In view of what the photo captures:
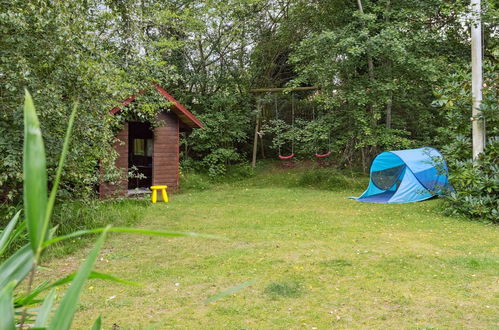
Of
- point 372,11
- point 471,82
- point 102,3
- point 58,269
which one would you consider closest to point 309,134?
point 372,11

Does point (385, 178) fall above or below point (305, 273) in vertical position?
above

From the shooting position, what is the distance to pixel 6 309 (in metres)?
0.64

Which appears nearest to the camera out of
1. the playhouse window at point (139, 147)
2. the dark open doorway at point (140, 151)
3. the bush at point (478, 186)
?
the bush at point (478, 186)

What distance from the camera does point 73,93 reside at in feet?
17.2

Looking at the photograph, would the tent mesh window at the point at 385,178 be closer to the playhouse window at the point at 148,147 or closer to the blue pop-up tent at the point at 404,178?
the blue pop-up tent at the point at 404,178

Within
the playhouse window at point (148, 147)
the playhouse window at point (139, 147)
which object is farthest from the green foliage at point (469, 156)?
the playhouse window at point (139, 147)

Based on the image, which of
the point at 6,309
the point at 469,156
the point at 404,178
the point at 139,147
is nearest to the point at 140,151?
the point at 139,147

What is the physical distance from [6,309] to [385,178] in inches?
409

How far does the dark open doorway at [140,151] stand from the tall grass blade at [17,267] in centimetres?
1231

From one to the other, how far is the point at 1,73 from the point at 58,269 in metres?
2.14

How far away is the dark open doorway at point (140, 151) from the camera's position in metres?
13.0

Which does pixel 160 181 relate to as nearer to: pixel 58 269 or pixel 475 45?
pixel 58 269

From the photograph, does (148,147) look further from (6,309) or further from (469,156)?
(6,309)

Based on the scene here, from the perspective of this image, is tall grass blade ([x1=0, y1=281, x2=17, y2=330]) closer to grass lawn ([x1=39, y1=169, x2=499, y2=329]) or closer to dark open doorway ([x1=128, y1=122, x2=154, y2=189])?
grass lawn ([x1=39, y1=169, x2=499, y2=329])
